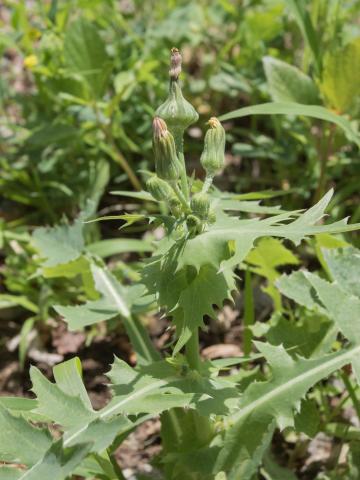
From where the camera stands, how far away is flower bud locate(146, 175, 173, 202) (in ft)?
5.29

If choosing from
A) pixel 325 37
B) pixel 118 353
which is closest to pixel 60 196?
pixel 118 353

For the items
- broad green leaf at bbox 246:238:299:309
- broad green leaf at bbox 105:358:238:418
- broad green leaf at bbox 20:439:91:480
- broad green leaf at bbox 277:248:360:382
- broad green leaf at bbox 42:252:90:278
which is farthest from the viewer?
broad green leaf at bbox 42:252:90:278

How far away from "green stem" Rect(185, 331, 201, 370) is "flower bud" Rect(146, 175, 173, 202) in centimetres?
43

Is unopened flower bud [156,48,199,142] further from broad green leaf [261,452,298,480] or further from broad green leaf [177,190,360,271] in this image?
broad green leaf [261,452,298,480]

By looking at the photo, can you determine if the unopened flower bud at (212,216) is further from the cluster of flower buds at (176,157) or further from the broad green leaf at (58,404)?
the broad green leaf at (58,404)

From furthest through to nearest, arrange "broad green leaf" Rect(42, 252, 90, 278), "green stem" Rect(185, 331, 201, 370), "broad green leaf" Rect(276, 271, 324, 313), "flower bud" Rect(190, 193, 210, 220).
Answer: "broad green leaf" Rect(42, 252, 90, 278)
"broad green leaf" Rect(276, 271, 324, 313)
"green stem" Rect(185, 331, 201, 370)
"flower bud" Rect(190, 193, 210, 220)

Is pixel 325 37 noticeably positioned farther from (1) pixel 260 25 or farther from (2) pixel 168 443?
(2) pixel 168 443

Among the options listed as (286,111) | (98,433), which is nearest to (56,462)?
(98,433)

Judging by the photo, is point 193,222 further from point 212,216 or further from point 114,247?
point 114,247

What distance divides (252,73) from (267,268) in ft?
4.83

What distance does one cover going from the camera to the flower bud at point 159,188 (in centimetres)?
161

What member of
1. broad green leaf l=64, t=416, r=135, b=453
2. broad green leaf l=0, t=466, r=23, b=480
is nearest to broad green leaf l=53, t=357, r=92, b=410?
broad green leaf l=64, t=416, r=135, b=453

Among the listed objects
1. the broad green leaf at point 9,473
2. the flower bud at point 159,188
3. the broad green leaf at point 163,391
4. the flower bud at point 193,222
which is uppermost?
the flower bud at point 159,188

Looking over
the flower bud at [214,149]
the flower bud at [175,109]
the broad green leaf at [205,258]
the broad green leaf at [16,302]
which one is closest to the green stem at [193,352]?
the broad green leaf at [205,258]
